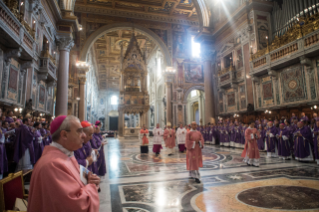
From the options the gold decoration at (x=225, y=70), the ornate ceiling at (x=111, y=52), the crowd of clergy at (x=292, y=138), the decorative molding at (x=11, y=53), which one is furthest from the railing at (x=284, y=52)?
the ornate ceiling at (x=111, y=52)

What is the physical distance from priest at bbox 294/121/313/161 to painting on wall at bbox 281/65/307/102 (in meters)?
2.67

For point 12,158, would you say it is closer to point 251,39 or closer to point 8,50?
point 8,50

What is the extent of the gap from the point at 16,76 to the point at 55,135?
801cm

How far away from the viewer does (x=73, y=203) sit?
1202mm

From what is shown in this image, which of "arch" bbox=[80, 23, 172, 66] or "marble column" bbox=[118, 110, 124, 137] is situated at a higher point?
"arch" bbox=[80, 23, 172, 66]

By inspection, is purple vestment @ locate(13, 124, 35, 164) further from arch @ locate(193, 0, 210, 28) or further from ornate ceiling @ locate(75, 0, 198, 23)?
ornate ceiling @ locate(75, 0, 198, 23)

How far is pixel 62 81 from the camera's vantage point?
12.0 m

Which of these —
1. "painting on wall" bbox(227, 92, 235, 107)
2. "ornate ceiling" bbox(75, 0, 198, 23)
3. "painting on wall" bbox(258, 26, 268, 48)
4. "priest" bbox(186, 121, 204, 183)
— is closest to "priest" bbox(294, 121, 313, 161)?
"priest" bbox(186, 121, 204, 183)

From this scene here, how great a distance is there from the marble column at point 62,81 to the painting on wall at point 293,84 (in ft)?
41.9

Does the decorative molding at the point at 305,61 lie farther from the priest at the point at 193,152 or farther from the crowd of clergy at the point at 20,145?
the crowd of clergy at the point at 20,145

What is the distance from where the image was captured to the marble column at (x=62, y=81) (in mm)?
11828

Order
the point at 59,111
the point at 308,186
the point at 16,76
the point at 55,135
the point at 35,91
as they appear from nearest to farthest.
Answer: the point at 55,135, the point at 308,186, the point at 16,76, the point at 35,91, the point at 59,111

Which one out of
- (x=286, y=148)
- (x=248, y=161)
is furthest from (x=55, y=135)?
(x=286, y=148)

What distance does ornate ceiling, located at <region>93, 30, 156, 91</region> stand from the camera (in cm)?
2642
